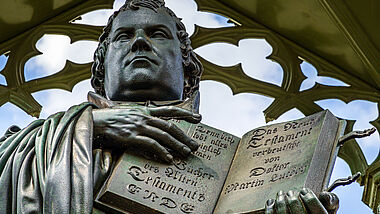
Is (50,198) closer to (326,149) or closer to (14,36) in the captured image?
(326,149)

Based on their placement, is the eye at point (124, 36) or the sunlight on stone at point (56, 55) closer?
the eye at point (124, 36)

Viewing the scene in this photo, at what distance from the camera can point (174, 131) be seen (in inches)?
143

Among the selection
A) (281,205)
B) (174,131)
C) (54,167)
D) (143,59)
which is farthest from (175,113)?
(281,205)

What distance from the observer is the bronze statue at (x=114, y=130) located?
131 inches

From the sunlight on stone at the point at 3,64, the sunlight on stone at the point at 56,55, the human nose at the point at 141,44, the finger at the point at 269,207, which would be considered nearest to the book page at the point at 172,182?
the finger at the point at 269,207

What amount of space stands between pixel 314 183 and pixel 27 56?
6.18m

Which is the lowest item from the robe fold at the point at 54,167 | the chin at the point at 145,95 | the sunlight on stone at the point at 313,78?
the robe fold at the point at 54,167

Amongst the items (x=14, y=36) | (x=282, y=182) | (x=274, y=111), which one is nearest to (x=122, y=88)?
(x=282, y=182)

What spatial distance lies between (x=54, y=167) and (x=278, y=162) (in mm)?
574

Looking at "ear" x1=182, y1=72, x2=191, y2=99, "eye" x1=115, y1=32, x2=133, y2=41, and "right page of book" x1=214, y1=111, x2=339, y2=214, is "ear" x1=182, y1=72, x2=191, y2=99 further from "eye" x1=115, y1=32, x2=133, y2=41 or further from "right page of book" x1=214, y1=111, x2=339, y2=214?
"right page of book" x1=214, y1=111, x2=339, y2=214

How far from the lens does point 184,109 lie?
373cm

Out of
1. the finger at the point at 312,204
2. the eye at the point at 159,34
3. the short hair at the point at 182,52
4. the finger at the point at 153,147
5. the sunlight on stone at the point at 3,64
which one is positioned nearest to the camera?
the finger at the point at 312,204

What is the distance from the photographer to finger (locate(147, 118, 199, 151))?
11.9 feet

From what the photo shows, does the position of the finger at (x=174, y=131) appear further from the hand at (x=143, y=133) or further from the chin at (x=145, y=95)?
the chin at (x=145, y=95)
